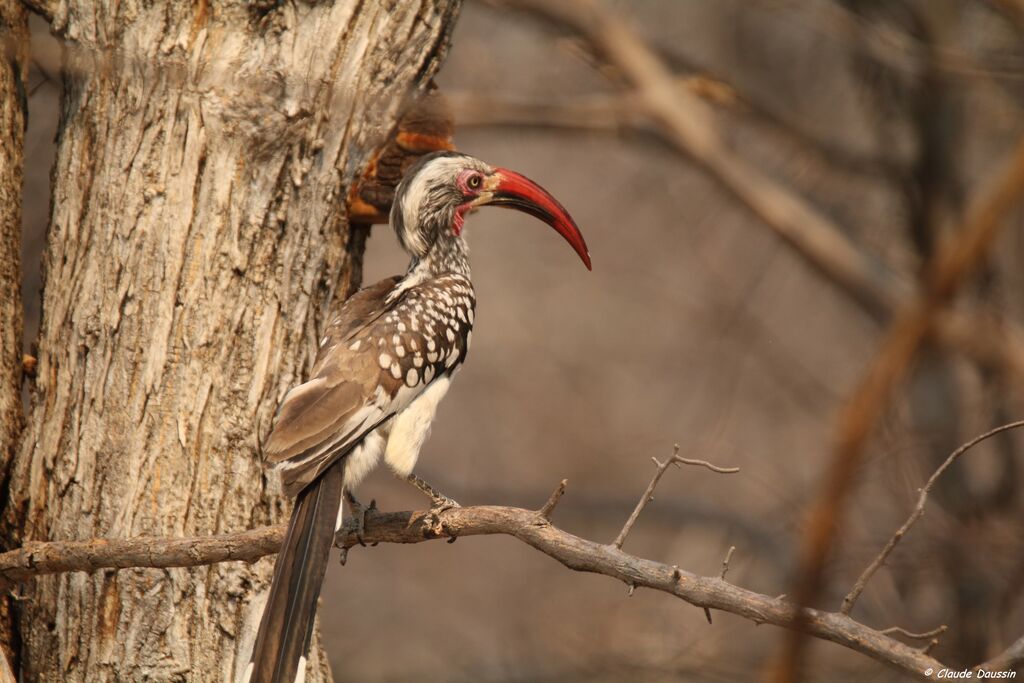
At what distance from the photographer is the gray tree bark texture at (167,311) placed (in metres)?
2.95

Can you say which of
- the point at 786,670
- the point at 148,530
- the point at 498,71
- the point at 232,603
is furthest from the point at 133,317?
the point at 498,71

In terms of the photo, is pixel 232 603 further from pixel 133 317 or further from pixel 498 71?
pixel 498 71

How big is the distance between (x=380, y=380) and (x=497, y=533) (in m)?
0.98

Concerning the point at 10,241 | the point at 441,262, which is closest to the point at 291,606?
the point at 10,241

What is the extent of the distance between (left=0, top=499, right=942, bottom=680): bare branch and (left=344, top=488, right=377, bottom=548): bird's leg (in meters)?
0.01

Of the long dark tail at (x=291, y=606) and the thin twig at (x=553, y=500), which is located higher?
the thin twig at (x=553, y=500)

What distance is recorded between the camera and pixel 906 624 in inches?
197

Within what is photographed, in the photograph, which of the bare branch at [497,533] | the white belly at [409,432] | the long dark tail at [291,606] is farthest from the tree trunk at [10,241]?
the white belly at [409,432]

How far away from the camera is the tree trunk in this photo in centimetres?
305

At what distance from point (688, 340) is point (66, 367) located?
29.3 feet

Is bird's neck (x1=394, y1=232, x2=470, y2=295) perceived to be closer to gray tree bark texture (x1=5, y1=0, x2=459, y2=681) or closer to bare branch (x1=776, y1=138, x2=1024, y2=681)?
gray tree bark texture (x1=5, y1=0, x2=459, y2=681)

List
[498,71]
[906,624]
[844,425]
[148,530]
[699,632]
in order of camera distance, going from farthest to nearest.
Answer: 1. [498,71]
2. [699,632]
3. [906,624]
4. [148,530]
5. [844,425]

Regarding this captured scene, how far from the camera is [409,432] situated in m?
3.32

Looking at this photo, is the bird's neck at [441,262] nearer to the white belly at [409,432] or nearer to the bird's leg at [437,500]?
the white belly at [409,432]
